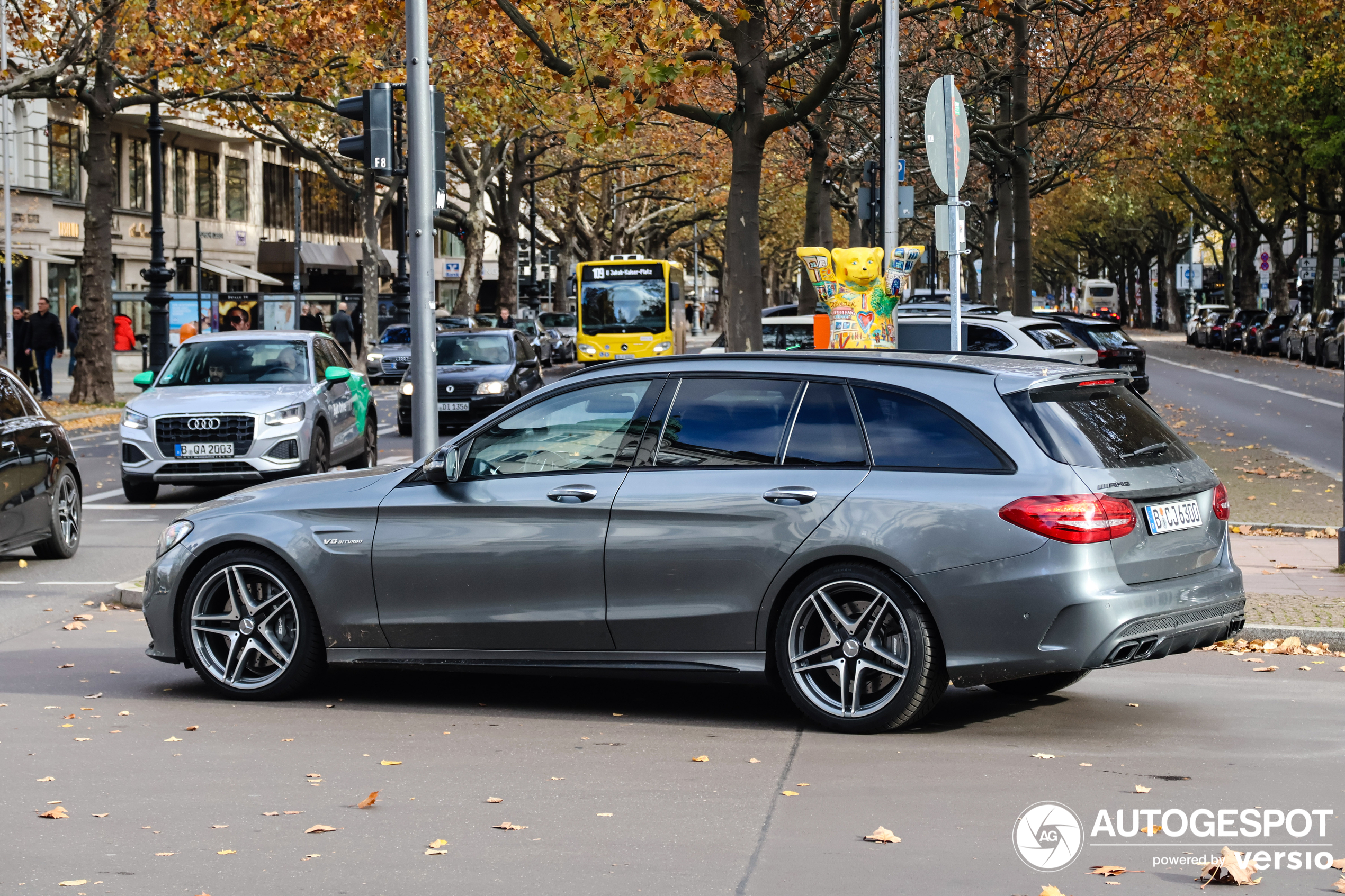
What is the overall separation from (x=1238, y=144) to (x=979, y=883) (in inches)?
2061

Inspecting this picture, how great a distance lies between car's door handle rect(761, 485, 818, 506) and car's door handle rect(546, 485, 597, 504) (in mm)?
744

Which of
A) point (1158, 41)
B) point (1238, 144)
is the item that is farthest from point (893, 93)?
point (1238, 144)

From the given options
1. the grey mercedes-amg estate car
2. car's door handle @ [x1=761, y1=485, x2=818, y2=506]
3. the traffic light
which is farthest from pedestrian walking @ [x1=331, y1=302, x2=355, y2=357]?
car's door handle @ [x1=761, y1=485, x2=818, y2=506]

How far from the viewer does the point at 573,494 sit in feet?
22.9

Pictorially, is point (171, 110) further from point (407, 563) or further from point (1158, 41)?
point (407, 563)

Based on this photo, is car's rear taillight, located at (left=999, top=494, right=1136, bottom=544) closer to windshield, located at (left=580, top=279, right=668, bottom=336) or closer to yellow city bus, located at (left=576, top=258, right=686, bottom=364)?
yellow city bus, located at (left=576, top=258, right=686, bottom=364)

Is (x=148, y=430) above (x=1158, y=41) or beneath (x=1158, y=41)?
beneath

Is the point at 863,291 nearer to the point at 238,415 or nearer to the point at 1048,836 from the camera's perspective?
the point at 238,415

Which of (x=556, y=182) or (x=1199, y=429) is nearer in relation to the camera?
(x=1199, y=429)

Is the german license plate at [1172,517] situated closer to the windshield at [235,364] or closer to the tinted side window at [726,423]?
the tinted side window at [726,423]

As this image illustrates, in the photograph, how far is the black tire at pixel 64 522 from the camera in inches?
493

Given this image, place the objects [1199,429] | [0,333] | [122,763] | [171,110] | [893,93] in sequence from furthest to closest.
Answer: [0,333] → [171,110] → [1199,429] → [893,93] → [122,763]

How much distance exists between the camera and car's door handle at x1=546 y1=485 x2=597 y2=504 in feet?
22.8

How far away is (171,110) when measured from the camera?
102 feet
